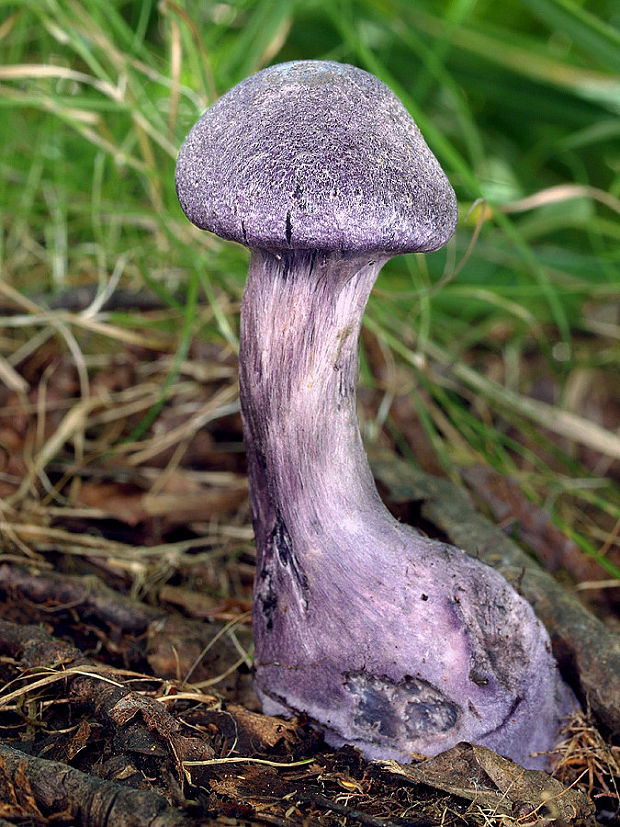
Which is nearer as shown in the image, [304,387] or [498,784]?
[498,784]

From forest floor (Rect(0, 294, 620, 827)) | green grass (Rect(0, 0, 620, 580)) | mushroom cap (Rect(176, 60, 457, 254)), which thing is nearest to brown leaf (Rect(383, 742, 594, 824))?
forest floor (Rect(0, 294, 620, 827))

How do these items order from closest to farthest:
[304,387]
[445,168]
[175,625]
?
[304,387] → [175,625] → [445,168]

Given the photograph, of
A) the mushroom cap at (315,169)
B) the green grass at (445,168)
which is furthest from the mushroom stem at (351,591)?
the green grass at (445,168)

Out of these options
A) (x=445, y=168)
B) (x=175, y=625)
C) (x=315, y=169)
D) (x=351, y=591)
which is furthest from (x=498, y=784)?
(x=445, y=168)

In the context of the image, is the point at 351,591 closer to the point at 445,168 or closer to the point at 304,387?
the point at 304,387

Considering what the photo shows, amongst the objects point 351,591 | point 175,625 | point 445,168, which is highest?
point 445,168

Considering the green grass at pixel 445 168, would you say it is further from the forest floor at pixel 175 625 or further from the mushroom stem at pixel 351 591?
the mushroom stem at pixel 351 591

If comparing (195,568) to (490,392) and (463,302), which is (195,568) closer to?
(490,392)
